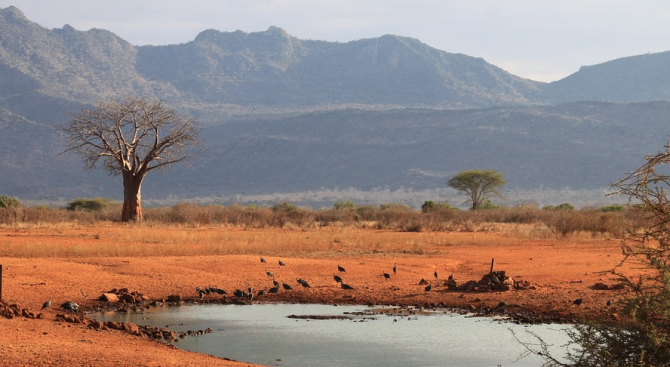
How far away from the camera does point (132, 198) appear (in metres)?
43.7

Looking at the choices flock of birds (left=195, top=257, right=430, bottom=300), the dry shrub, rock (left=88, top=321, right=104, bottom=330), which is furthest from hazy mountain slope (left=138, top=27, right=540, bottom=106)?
rock (left=88, top=321, right=104, bottom=330)

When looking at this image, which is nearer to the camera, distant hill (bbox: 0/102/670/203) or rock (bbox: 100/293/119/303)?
rock (bbox: 100/293/119/303)

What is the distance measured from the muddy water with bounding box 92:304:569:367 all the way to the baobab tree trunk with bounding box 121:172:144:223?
1048 inches

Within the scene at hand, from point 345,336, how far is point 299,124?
134 meters

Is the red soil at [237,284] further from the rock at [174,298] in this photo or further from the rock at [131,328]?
the rock at [174,298]

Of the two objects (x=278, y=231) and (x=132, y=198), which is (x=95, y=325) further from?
(x=132, y=198)

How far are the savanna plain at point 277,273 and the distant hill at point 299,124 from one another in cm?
8880

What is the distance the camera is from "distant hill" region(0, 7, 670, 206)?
125438 mm

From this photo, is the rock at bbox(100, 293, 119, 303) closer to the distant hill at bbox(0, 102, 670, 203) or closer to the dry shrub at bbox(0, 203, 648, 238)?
the dry shrub at bbox(0, 203, 648, 238)

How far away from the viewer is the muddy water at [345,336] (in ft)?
42.2

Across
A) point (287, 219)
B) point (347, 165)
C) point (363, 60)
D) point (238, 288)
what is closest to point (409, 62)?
point (363, 60)

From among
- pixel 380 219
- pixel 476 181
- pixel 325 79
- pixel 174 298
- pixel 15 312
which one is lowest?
pixel 380 219

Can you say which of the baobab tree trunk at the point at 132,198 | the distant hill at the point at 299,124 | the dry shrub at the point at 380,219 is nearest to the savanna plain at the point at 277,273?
the dry shrub at the point at 380,219

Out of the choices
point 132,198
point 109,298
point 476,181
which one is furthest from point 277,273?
point 476,181
